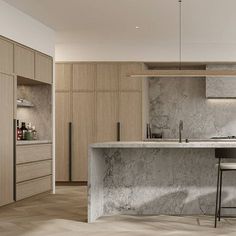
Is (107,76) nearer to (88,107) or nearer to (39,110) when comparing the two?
(88,107)

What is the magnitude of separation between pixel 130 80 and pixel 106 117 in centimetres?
79

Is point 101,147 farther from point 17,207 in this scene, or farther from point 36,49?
point 36,49

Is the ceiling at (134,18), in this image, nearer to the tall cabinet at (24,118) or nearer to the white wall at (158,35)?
the white wall at (158,35)

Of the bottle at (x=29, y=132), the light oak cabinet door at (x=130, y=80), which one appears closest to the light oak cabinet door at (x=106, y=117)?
the light oak cabinet door at (x=130, y=80)

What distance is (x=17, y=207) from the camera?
6652 mm

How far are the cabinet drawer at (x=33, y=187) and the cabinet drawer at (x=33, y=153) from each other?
310 millimetres

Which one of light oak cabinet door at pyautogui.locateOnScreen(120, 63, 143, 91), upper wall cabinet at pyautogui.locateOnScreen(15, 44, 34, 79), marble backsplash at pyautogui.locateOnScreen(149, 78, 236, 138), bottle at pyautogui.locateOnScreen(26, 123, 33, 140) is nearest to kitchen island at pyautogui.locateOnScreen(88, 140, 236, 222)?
upper wall cabinet at pyautogui.locateOnScreen(15, 44, 34, 79)

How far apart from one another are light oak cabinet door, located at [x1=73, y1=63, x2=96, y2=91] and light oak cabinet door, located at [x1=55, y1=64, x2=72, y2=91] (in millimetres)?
90

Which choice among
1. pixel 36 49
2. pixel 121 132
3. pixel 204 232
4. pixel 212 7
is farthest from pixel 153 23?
pixel 204 232

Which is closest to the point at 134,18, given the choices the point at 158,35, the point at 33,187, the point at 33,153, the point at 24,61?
the point at 158,35

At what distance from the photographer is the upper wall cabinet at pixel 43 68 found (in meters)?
7.59

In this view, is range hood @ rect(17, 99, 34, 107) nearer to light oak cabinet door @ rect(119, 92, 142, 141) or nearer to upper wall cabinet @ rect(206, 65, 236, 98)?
light oak cabinet door @ rect(119, 92, 142, 141)

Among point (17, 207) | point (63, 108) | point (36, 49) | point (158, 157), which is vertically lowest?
point (17, 207)

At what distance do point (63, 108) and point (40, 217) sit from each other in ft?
12.7
